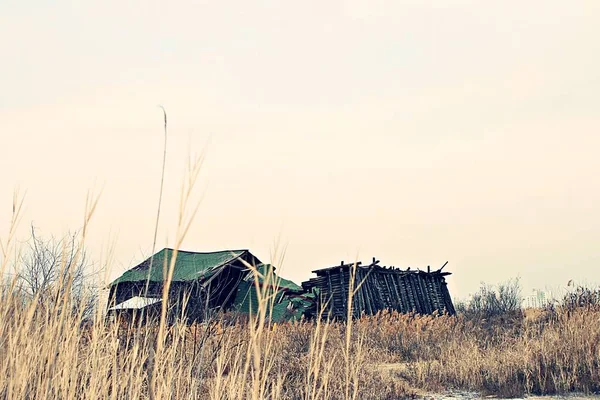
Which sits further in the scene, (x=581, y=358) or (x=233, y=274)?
(x=233, y=274)

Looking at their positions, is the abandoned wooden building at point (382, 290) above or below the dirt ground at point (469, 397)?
above

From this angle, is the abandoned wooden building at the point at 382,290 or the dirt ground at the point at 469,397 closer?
the dirt ground at the point at 469,397

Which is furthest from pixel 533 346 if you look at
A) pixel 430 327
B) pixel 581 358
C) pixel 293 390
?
pixel 430 327

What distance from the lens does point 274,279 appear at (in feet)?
6.32

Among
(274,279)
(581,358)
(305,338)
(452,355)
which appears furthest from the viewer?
(305,338)

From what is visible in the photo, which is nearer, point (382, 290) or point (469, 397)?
point (469, 397)

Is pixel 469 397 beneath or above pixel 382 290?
beneath

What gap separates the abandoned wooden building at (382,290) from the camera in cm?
1764

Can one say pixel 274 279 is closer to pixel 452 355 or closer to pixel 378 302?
pixel 452 355

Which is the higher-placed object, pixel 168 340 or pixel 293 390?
pixel 168 340

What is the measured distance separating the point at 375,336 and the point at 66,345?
10.0 meters

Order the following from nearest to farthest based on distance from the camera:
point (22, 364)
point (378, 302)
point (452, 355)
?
point (22, 364) → point (452, 355) → point (378, 302)

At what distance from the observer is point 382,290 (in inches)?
729

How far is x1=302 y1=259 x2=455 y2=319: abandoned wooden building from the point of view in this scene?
1764 cm
